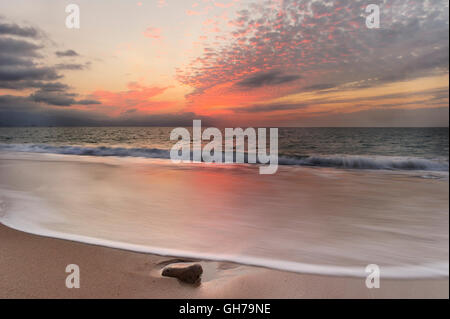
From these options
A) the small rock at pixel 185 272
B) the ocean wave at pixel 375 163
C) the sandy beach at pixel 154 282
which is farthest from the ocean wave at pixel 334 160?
the small rock at pixel 185 272

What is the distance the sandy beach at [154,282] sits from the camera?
142 centimetres

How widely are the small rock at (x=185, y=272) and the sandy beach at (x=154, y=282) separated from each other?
36 mm

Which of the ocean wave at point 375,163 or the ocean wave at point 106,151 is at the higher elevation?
the ocean wave at point 106,151

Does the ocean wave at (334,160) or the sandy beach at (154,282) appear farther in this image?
the ocean wave at (334,160)

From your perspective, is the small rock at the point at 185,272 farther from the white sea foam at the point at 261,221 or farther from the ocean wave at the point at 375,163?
the ocean wave at the point at 375,163

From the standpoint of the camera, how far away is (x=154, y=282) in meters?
1.52

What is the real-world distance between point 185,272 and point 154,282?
0.20 m

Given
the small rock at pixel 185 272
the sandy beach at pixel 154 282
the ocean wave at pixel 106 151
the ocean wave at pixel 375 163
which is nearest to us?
the sandy beach at pixel 154 282

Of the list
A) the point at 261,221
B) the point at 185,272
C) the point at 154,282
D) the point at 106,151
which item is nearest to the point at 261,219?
the point at 261,221
